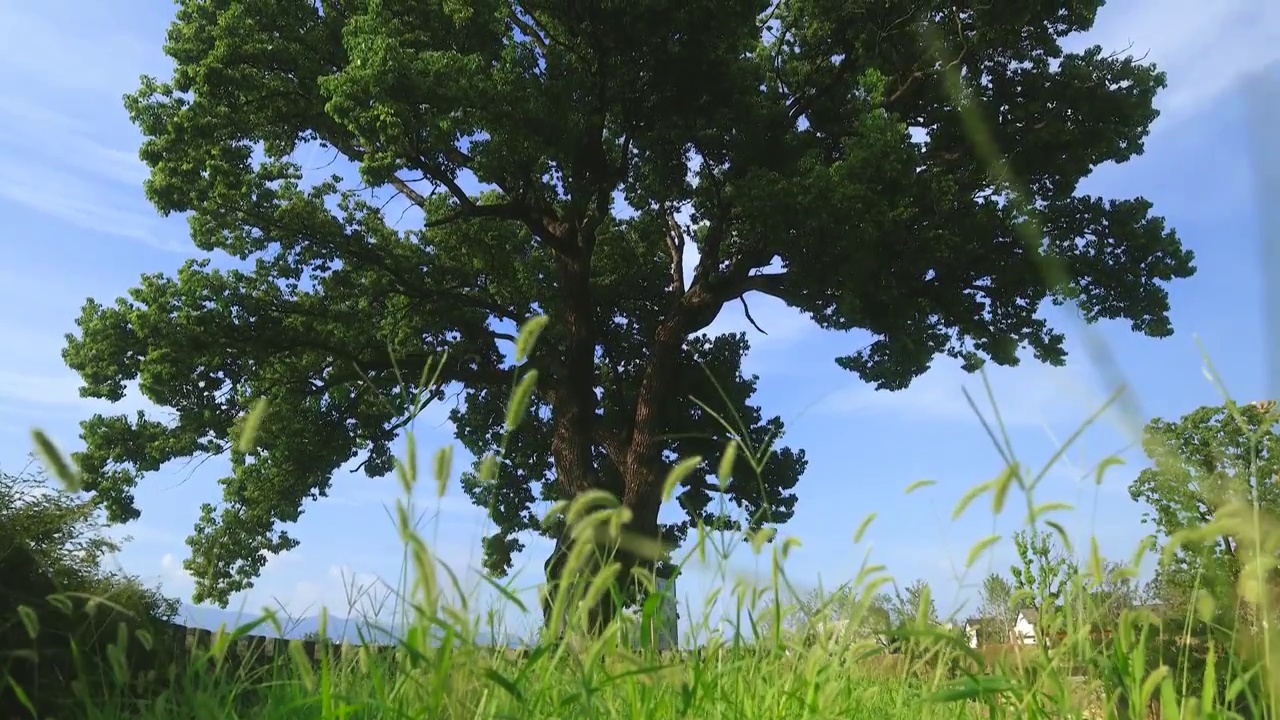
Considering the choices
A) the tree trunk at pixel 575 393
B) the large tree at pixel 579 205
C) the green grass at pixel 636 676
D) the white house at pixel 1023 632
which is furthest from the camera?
the tree trunk at pixel 575 393

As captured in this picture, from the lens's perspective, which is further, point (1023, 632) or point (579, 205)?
point (579, 205)

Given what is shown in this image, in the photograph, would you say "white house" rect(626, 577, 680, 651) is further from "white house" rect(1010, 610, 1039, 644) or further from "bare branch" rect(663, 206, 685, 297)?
"bare branch" rect(663, 206, 685, 297)

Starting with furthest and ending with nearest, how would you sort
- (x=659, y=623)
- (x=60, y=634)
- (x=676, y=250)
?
1. (x=676, y=250)
2. (x=60, y=634)
3. (x=659, y=623)

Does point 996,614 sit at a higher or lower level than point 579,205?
lower

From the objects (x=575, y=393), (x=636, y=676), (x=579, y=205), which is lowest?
(x=636, y=676)

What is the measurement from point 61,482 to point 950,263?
45.2 feet

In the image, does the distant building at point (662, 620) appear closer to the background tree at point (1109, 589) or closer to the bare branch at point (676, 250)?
the background tree at point (1109, 589)

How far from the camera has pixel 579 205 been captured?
1434 centimetres

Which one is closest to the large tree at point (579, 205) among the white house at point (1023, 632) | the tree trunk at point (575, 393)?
the tree trunk at point (575, 393)

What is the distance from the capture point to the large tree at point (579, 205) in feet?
42.5

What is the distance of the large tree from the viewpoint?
1295 centimetres

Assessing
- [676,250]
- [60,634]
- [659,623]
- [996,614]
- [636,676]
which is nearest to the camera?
[636,676]

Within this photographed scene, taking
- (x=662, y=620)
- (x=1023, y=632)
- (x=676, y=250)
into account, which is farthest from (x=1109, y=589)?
(x=676, y=250)

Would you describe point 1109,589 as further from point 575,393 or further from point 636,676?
point 575,393
